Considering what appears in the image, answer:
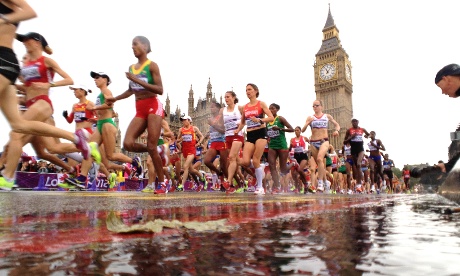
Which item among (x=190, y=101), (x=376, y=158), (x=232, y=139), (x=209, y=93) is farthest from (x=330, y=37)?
(x=232, y=139)

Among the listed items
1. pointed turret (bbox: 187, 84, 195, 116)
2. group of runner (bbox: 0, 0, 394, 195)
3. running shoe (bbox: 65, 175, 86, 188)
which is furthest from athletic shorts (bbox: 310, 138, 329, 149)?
pointed turret (bbox: 187, 84, 195, 116)

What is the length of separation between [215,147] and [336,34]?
80.7m

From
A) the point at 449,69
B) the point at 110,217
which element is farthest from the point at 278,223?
the point at 449,69

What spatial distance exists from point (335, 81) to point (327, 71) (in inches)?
130

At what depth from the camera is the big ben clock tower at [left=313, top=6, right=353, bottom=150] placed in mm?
74625

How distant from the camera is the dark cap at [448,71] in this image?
279cm

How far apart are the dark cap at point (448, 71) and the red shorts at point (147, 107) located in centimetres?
358

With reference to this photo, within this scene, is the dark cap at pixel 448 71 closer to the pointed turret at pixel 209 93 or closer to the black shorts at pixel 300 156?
the black shorts at pixel 300 156

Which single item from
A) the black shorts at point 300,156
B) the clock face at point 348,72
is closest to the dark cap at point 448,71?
the black shorts at point 300,156

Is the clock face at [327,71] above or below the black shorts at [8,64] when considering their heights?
above

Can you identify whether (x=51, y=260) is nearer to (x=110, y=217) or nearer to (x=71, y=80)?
(x=110, y=217)

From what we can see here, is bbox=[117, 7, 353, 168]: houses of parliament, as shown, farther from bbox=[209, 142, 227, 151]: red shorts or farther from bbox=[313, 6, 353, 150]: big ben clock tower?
bbox=[209, 142, 227, 151]: red shorts

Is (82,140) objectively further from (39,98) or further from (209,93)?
(209,93)

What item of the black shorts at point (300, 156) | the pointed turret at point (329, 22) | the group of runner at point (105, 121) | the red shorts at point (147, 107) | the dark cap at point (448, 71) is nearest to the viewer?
the dark cap at point (448, 71)
